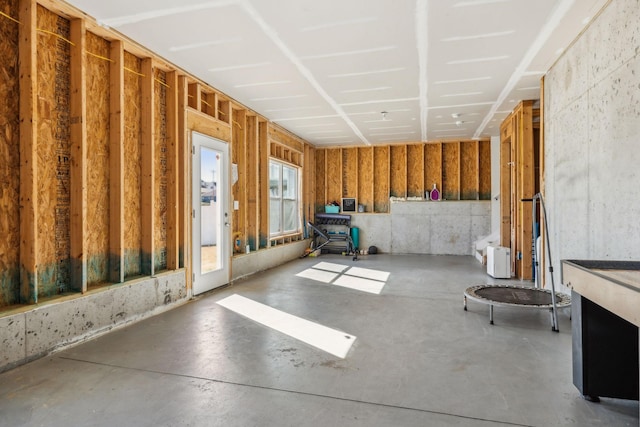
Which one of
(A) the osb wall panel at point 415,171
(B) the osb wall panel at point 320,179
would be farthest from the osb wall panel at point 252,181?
(A) the osb wall panel at point 415,171

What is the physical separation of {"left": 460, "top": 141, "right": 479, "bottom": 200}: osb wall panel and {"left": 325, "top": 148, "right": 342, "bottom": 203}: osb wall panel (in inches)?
132

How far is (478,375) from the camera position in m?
2.60

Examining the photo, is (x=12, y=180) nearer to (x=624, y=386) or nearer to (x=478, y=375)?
(x=478, y=375)

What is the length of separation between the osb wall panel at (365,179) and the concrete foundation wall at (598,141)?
19.1ft

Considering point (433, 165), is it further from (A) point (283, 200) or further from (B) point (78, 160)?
(B) point (78, 160)

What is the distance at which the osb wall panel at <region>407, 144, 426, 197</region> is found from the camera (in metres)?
9.80

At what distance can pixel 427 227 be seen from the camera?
963 cm

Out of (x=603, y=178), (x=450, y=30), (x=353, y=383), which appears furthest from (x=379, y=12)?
(x=353, y=383)

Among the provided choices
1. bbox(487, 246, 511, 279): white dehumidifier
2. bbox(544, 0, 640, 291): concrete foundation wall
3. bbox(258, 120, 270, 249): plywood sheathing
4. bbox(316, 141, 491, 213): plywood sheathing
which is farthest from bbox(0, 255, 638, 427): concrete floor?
bbox(316, 141, 491, 213): plywood sheathing

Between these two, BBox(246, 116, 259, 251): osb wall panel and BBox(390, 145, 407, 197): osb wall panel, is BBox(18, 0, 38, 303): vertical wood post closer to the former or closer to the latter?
BBox(246, 116, 259, 251): osb wall panel

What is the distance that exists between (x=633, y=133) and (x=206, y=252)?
20.6ft

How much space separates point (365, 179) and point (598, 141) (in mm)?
7084

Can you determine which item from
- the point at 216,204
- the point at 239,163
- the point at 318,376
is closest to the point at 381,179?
the point at 239,163

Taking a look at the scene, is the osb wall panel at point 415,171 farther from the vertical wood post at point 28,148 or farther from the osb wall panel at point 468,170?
the vertical wood post at point 28,148
